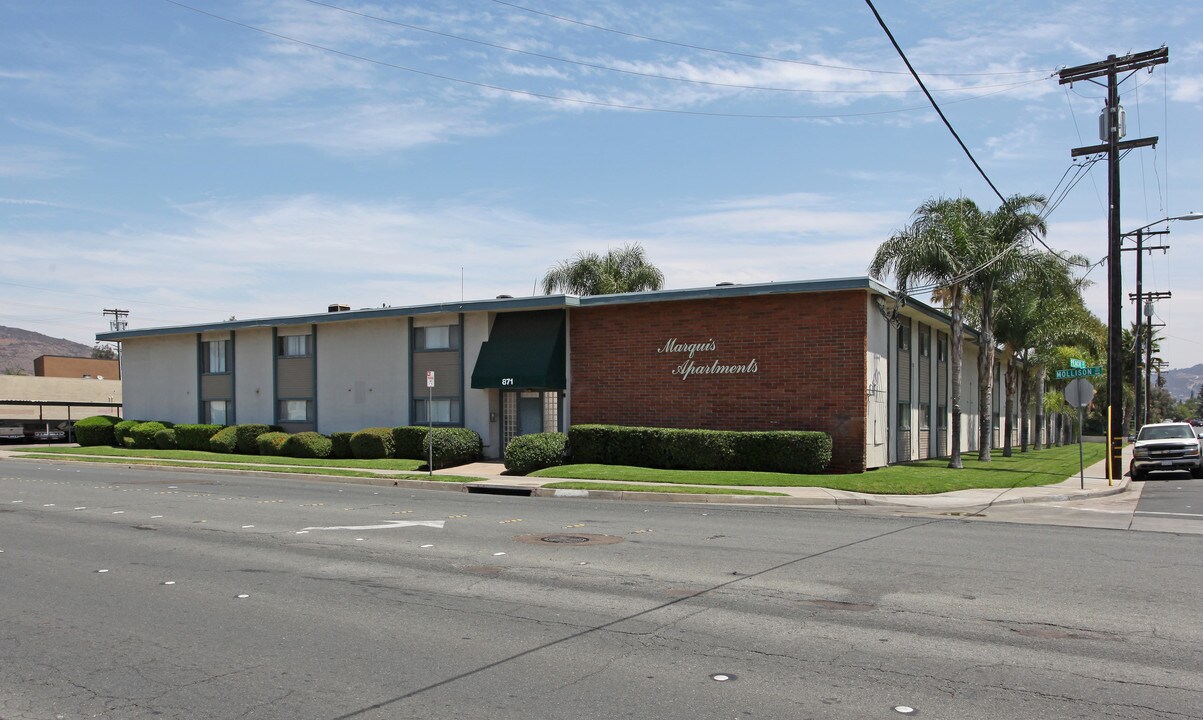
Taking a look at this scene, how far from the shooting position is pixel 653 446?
26.5 metres

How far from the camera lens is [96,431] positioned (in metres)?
40.8

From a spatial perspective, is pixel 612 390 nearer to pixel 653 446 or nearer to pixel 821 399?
pixel 653 446

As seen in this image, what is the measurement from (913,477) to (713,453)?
5.20 m

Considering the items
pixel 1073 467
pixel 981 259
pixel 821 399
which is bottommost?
pixel 1073 467

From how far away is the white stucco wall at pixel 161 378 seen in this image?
40000 mm

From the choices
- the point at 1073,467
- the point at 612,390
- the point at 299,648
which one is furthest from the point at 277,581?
the point at 1073,467

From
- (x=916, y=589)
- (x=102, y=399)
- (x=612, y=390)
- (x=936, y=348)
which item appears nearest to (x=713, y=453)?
(x=612, y=390)

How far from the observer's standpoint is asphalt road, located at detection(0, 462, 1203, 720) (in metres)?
6.04

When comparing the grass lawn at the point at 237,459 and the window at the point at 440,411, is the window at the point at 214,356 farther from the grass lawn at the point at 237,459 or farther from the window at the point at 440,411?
the window at the point at 440,411

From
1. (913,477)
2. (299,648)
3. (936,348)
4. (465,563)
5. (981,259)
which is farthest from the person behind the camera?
(936,348)

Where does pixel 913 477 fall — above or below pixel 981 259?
below

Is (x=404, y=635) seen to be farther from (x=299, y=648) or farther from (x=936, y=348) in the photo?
(x=936, y=348)

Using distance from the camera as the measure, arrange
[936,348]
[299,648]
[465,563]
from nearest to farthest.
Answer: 1. [299,648]
2. [465,563]
3. [936,348]

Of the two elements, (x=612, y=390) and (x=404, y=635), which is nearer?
(x=404, y=635)
